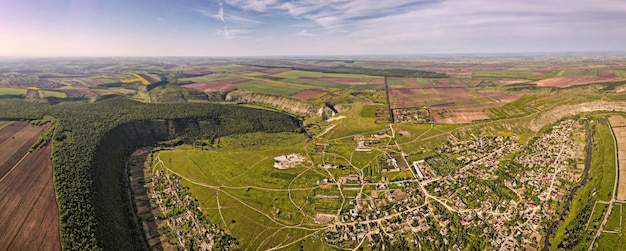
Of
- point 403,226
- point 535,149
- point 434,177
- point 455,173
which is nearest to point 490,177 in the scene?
point 455,173

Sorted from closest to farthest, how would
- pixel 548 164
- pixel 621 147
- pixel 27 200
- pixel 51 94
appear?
pixel 27 200 → pixel 548 164 → pixel 621 147 → pixel 51 94

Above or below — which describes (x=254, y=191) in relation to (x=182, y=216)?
above

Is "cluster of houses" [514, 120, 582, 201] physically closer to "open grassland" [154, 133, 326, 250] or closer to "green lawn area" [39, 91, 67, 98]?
"open grassland" [154, 133, 326, 250]

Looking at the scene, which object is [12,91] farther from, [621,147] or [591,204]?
[621,147]

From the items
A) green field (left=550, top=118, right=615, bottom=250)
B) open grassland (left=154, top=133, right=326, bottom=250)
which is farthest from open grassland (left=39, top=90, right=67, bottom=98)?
green field (left=550, top=118, right=615, bottom=250)

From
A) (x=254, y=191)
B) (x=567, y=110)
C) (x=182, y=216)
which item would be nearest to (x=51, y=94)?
(x=182, y=216)

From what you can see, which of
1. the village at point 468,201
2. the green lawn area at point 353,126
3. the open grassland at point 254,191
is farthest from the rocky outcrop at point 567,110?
the open grassland at point 254,191
